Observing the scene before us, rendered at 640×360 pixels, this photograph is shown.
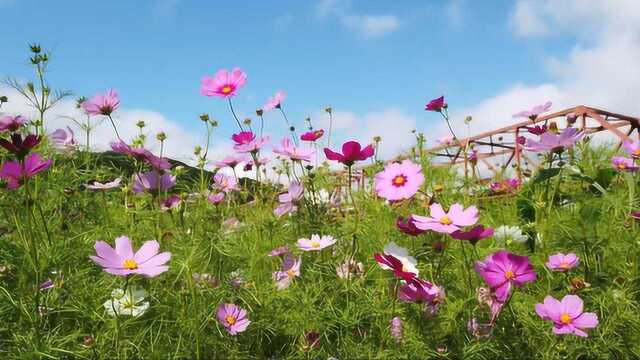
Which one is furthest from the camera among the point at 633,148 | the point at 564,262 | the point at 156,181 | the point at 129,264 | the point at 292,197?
the point at 633,148

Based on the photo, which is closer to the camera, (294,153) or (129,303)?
(129,303)

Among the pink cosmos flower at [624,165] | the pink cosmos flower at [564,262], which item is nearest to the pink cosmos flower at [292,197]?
the pink cosmos flower at [564,262]

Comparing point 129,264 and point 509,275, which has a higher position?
point 129,264

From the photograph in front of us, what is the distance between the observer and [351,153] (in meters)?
1.43

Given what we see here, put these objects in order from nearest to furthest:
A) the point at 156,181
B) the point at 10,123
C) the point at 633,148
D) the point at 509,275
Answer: the point at 509,275
the point at 10,123
the point at 156,181
the point at 633,148

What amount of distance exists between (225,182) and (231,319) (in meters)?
1.02

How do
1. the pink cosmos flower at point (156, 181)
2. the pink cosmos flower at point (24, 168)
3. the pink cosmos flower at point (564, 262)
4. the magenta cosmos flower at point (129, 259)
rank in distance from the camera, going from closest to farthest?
the magenta cosmos flower at point (129, 259), the pink cosmos flower at point (24, 168), the pink cosmos flower at point (564, 262), the pink cosmos flower at point (156, 181)

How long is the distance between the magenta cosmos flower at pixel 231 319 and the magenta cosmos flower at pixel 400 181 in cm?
43

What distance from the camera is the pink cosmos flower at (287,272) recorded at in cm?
144

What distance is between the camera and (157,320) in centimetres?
127

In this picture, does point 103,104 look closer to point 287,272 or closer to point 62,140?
point 62,140

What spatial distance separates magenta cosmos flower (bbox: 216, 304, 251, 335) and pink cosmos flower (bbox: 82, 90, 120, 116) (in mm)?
696

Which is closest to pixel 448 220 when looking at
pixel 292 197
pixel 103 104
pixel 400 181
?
pixel 400 181

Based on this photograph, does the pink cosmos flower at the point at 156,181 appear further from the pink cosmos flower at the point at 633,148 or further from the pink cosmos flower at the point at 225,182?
the pink cosmos flower at the point at 633,148
